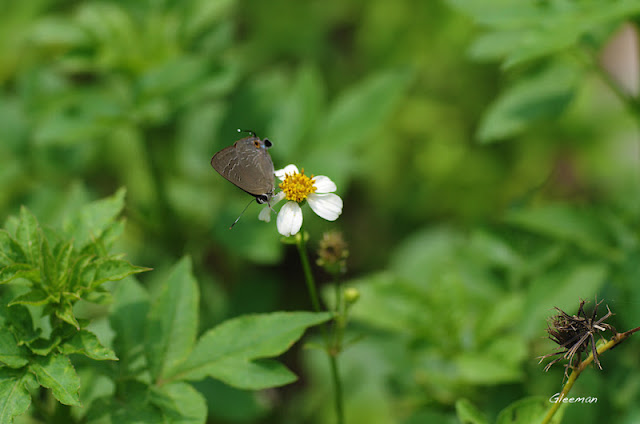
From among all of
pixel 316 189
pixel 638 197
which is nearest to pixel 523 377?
pixel 638 197

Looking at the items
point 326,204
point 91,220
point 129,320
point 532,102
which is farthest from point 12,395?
point 532,102

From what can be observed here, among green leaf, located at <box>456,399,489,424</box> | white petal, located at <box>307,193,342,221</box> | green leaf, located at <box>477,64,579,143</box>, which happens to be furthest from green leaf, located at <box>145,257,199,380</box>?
green leaf, located at <box>477,64,579,143</box>

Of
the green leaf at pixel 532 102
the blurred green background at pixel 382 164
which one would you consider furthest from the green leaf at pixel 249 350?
the green leaf at pixel 532 102

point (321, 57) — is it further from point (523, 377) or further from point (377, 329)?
point (523, 377)

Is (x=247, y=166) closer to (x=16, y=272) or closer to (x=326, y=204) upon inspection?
(x=326, y=204)

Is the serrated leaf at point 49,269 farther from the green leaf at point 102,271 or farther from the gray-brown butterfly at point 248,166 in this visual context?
the gray-brown butterfly at point 248,166
